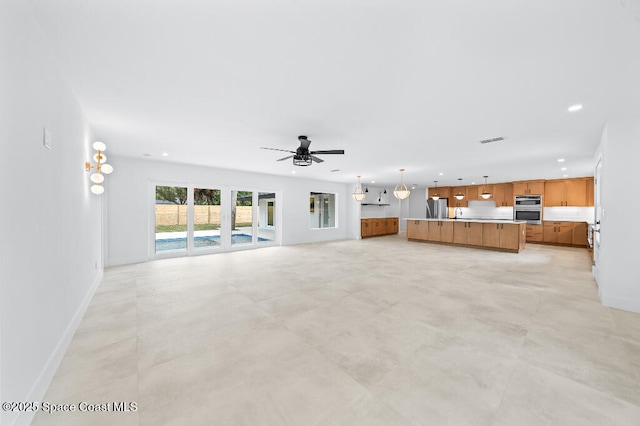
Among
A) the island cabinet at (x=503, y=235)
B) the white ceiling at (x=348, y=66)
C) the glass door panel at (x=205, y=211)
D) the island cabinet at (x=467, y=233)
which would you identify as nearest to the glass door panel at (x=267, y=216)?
the glass door panel at (x=205, y=211)

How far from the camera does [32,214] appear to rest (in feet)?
5.39

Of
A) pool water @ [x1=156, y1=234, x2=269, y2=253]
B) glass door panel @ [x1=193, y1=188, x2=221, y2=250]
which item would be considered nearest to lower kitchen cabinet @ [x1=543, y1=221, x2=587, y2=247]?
pool water @ [x1=156, y1=234, x2=269, y2=253]

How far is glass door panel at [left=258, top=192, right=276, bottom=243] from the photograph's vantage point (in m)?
9.29

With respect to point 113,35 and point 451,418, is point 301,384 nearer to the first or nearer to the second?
point 451,418

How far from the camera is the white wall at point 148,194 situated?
586 cm

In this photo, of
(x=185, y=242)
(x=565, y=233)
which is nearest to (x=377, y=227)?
(x=565, y=233)

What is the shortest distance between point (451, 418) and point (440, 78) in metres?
2.73

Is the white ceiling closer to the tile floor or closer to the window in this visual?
the tile floor

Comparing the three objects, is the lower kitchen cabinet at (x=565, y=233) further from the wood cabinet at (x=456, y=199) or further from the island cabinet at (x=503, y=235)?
the wood cabinet at (x=456, y=199)

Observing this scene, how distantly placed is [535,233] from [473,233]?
3124mm

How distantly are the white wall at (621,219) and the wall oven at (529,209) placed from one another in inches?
286

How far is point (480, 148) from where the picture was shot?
16.4 ft

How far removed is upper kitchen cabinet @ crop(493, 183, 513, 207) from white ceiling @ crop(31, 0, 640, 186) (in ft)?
22.2

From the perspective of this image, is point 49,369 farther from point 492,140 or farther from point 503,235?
point 503,235
